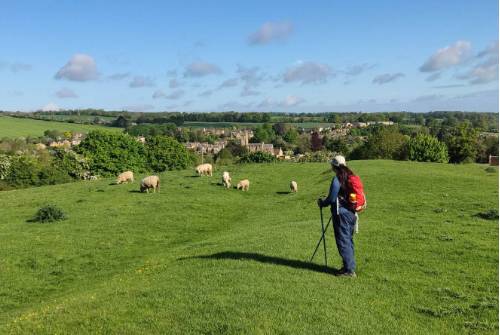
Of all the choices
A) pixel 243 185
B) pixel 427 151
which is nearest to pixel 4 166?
pixel 243 185

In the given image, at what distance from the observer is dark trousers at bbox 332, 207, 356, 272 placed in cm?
1262

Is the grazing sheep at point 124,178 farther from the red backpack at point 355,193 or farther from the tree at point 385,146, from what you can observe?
the tree at point 385,146

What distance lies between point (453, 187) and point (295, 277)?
974 inches

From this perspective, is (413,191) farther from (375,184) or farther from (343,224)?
(343,224)

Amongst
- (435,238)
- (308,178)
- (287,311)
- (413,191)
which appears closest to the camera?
(287,311)

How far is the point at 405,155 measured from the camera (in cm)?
8838

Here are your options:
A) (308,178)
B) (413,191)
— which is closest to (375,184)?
(413,191)

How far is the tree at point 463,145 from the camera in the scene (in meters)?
88.1

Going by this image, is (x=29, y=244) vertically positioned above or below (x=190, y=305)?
below

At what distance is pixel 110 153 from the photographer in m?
86.8

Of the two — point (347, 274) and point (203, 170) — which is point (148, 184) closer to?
point (203, 170)

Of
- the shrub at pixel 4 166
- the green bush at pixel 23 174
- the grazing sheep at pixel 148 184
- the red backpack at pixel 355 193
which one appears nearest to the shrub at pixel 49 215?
the grazing sheep at pixel 148 184

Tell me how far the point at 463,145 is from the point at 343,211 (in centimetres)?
8500

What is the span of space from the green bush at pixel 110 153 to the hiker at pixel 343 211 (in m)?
76.8
